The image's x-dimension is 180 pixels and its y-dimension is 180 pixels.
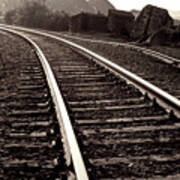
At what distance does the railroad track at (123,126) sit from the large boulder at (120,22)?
53.7 feet

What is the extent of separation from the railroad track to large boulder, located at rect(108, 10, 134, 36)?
53.7ft

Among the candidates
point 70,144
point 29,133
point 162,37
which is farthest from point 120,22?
point 70,144

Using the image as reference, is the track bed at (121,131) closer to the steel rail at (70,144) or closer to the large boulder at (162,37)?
the steel rail at (70,144)

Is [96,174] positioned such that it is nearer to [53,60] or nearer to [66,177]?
[66,177]

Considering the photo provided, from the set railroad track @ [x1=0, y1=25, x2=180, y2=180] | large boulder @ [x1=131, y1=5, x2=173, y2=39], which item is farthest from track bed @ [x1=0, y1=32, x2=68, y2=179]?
large boulder @ [x1=131, y1=5, x2=173, y2=39]

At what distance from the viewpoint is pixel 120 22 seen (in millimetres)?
21844

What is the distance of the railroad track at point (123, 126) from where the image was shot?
257 centimetres

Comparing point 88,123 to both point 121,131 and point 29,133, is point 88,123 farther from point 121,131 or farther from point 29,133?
point 29,133

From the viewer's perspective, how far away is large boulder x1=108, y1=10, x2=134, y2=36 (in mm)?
21531

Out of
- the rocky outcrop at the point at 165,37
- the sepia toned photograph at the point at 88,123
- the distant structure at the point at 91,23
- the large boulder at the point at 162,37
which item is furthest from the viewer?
the distant structure at the point at 91,23

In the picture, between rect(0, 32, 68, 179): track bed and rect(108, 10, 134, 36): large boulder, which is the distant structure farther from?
rect(0, 32, 68, 179): track bed

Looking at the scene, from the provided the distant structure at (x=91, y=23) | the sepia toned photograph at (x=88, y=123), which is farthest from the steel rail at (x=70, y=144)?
the distant structure at (x=91, y=23)

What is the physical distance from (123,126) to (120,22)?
19306mm

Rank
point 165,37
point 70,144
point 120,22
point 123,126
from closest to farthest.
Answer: point 70,144 < point 123,126 < point 165,37 < point 120,22
